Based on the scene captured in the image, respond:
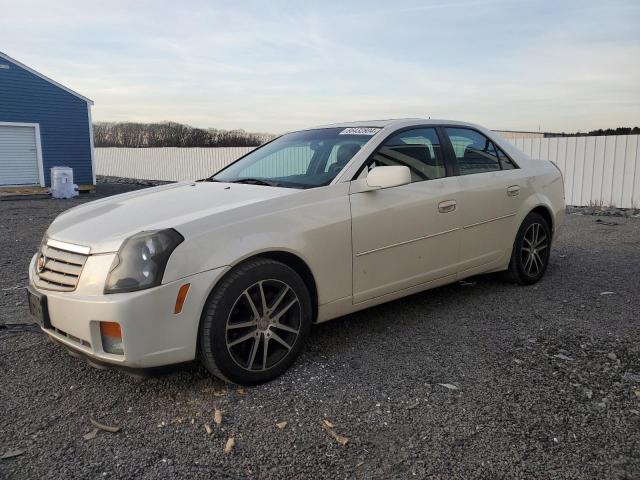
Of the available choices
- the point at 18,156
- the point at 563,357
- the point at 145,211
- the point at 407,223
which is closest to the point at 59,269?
the point at 145,211

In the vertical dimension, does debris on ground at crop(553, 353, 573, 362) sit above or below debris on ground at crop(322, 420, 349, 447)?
above

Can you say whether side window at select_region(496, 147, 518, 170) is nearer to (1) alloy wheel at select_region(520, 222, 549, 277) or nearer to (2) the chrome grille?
(1) alloy wheel at select_region(520, 222, 549, 277)

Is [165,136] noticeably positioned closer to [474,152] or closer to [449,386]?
[474,152]

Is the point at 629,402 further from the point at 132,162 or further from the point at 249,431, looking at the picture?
the point at 132,162

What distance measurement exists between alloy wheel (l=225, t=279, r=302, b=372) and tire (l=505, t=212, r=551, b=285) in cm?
264

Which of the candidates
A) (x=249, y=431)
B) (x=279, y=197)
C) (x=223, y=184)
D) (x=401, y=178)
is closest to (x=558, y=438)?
(x=249, y=431)

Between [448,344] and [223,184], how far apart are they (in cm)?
206

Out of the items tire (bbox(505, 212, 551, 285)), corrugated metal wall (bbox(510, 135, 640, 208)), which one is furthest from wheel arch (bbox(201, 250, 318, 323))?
corrugated metal wall (bbox(510, 135, 640, 208))

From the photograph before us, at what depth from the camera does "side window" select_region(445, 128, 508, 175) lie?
450 cm

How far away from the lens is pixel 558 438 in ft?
8.46

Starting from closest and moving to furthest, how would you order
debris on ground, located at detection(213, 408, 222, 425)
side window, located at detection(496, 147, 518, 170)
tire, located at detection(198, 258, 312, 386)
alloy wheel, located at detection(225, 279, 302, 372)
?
debris on ground, located at detection(213, 408, 222, 425), tire, located at detection(198, 258, 312, 386), alloy wheel, located at detection(225, 279, 302, 372), side window, located at detection(496, 147, 518, 170)

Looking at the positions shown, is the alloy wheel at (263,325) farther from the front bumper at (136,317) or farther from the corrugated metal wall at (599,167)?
the corrugated metal wall at (599,167)

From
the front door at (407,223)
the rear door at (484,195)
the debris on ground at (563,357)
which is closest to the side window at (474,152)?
the rear door at (484,195)

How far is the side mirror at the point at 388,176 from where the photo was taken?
3.55m
